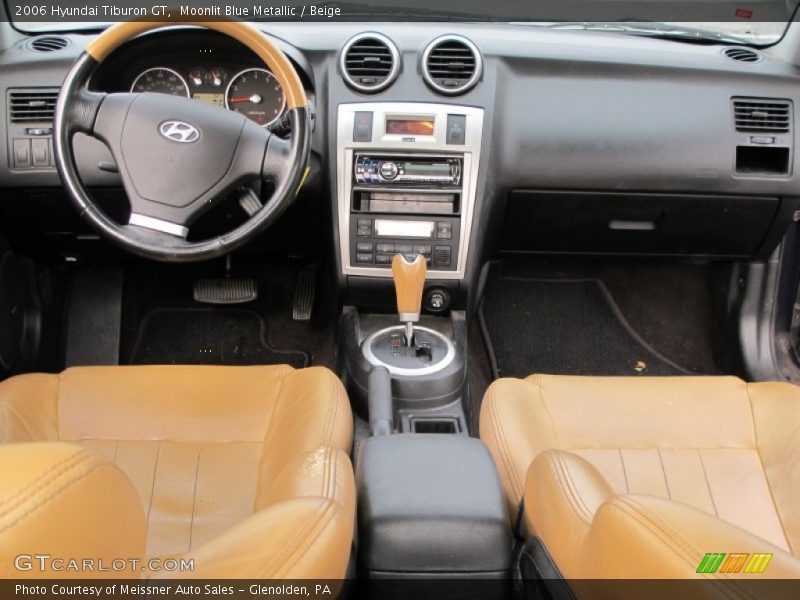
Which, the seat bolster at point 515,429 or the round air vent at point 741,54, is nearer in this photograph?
the seat bolster at point 515,429

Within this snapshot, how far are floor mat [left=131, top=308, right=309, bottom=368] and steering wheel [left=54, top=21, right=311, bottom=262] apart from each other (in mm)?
1000

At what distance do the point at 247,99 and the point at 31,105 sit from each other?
20.8 inches

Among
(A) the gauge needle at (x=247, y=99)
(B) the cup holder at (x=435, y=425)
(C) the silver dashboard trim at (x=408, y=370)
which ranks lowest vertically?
(B) the cup holder at (x=435, y=425)

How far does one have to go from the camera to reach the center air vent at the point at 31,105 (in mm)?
1867

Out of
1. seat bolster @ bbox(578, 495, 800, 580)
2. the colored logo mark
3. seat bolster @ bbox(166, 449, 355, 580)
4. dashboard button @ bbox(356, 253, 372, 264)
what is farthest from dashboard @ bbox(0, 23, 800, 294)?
the colored logo mark

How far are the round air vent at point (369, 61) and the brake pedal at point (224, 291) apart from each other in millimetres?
827

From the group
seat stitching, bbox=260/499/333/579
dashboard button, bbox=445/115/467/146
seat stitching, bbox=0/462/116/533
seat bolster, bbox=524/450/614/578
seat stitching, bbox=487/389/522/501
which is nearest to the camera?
seat stitching, bbox=0/462/116/533

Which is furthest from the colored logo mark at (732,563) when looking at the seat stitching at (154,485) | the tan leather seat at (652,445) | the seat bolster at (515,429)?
the seat stitching at (154,485)

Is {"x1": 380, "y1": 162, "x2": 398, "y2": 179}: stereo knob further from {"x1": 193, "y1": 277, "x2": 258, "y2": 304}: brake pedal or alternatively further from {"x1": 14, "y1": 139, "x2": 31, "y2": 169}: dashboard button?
{"x1": 14, "y1": 139, "x2": 31, "y2": 169}: dashboard button

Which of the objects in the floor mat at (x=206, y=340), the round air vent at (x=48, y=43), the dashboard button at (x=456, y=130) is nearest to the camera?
the dashboard button at (x=456, y=130)

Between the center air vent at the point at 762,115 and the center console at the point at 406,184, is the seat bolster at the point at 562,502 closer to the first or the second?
the center console at the point at 406,184

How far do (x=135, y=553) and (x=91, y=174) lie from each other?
1.40m

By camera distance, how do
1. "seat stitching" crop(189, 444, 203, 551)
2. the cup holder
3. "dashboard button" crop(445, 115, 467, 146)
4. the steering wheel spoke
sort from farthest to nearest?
"dashboard button" crop(445, 115, 467, 146) < the cup holder < the steering wheel spoke < "seat stitching" crop(189, 444, 203, 551)

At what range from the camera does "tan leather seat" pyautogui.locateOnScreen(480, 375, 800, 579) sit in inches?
44.4
